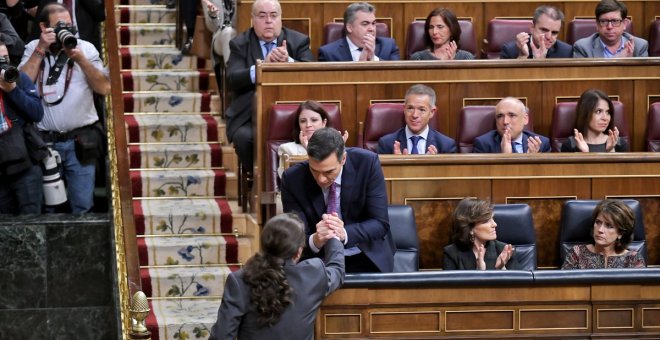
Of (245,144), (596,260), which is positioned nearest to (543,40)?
(245,144)

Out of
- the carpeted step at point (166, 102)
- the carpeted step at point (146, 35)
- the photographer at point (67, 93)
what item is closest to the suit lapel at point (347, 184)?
the photographer at point (67, 93)

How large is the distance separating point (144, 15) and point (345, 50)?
6.04ft

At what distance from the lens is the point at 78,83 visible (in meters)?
6.39

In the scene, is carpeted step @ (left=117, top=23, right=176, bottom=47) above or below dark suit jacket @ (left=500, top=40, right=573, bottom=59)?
above

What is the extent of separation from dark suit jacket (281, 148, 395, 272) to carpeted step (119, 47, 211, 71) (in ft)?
9.98

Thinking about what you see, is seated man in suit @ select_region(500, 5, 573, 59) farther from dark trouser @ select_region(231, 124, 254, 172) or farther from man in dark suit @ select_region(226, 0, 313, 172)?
dark trouser @ select_region(231, 124, 254, 172)

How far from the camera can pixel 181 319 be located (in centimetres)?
571

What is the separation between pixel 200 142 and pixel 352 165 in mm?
2512

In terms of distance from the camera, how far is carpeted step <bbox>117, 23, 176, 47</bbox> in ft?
24.9

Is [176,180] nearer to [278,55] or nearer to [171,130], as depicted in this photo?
[171,130]

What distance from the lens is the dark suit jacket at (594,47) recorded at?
655 cm

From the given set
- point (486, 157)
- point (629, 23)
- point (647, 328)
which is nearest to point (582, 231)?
point (486, 157)

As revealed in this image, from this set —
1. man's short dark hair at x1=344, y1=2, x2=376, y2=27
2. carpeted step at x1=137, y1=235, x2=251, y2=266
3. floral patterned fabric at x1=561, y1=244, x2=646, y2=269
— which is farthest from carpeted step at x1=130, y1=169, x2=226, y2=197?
floral patterned fabric at x1=561, y1=244, x2=646, y2=269

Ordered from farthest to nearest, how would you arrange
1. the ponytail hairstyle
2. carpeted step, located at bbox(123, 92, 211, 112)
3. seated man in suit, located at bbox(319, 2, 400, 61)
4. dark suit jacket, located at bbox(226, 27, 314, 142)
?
carpeted step, located at bbox(123, 92, 211, 112) < seated man in suit, located at bbox(319, 2, 400, 61) < dark suit jacket, located at bbox(226, 27, 314, 142) < the ponytail hairstyle
